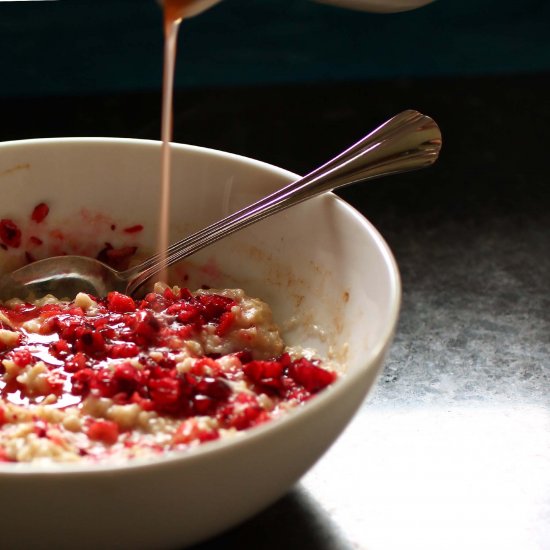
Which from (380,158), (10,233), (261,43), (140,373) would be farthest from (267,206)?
(261,43)

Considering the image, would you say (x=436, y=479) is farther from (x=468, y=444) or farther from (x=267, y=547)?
(x=267, y=547)

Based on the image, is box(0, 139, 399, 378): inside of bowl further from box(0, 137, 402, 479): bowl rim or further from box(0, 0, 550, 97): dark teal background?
box(0, 0, 550, 97): dark teal background

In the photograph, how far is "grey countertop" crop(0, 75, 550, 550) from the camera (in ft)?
4.83

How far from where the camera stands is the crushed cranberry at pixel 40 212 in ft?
6.13

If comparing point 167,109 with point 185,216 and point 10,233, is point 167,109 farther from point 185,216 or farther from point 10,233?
point 10,233

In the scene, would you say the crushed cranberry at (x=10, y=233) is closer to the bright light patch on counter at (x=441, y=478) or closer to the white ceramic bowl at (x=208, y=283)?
the white ceramic bowl at (x=208, y=283)

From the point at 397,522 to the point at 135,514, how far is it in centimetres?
50

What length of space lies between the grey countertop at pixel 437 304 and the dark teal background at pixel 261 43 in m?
0.05

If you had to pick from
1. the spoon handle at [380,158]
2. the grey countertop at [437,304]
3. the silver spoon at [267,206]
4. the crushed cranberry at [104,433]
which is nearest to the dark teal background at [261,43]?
the grey countertop at [437,304]

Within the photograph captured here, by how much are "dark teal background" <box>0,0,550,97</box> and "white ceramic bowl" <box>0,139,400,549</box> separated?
896 millimetres

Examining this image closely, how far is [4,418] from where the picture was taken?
140 cm

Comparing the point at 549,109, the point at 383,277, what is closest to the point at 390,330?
the point at 383,277

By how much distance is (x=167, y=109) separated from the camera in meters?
1.70

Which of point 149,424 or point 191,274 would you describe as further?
point 191,274
